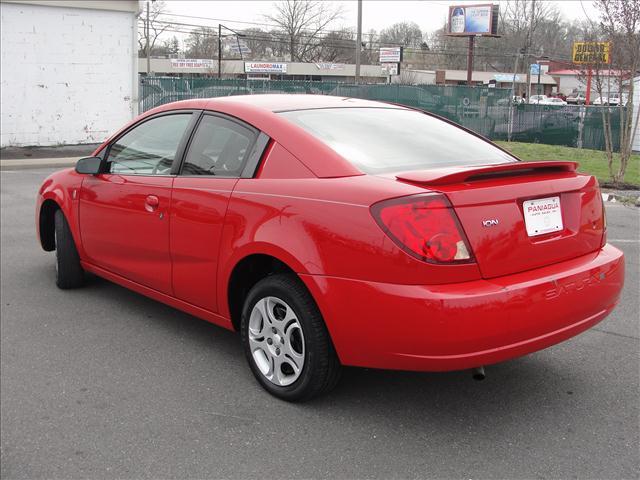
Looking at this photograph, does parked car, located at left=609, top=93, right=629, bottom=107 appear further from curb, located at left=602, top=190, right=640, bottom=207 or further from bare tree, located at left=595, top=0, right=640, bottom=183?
curb, located at left=602, top=190, right=640, bottom=207

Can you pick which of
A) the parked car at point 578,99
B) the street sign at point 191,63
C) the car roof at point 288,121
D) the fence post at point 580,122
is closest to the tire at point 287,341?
the car roof at point 288,121

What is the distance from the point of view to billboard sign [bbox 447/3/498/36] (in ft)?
161

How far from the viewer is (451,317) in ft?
9.49

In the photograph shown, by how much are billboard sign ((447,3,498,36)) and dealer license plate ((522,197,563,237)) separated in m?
48.1

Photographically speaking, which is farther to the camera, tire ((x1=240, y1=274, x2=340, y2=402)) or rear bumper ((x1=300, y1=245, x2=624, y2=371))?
tire ((x1=240, y1=274, x2=340, y2=402))

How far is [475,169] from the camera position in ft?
10.4

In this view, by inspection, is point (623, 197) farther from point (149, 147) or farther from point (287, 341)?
point (287, 341)

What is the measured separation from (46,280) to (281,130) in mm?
3308

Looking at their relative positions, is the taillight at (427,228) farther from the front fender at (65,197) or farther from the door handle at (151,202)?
the front fender at (65,197)

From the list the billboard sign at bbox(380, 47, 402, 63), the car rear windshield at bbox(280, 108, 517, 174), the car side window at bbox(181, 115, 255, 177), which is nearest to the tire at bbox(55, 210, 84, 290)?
the car side window at bbox(181, 115, 255, 177)

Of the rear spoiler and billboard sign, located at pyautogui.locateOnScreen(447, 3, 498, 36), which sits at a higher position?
billboard sign, located at pyautogui.locateOnScreen(447, 3, 498, 36)

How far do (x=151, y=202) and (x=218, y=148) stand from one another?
605mm

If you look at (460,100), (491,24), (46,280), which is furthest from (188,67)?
(46,280)

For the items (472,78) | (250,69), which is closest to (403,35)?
(472,78)
